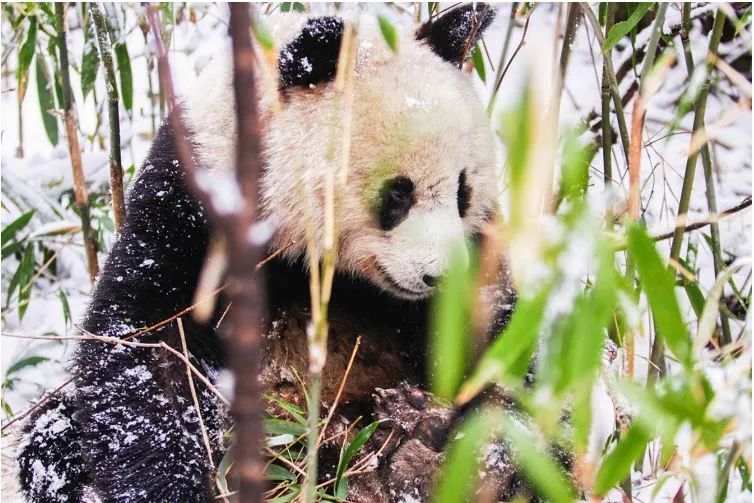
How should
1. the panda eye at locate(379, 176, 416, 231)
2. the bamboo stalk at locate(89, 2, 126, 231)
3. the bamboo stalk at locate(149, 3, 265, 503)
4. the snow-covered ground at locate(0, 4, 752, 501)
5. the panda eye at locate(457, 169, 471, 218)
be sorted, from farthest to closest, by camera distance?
the snow-covered ground at locate(0, 4, 752, 501) < the bamboo stalk at locate(89, 2, 126, 231) < the panda eye at locate(457, 169, 471, 218) < the panda eye at locate(379, 176, 416, 231) < the bamboo stalk at locate(149, 3, 265, 503)

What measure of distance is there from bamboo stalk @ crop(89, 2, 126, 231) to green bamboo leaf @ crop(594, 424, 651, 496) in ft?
5.07

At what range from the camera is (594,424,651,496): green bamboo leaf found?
95cm

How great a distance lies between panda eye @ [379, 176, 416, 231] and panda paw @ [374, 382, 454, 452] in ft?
1.38

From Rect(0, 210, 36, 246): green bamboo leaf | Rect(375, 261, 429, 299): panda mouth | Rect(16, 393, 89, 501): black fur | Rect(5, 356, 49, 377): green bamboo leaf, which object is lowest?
Rect(5, 356, 49, 377): green bamboo leaf

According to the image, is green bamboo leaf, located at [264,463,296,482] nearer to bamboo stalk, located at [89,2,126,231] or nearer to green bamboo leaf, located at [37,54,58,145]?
bamboo stalk, located at [89,2,126,231]

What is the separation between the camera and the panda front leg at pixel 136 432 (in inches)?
65.7

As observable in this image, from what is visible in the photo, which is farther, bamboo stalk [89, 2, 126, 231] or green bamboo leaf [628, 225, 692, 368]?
bamboo stalk [89, 2, 126, 231]

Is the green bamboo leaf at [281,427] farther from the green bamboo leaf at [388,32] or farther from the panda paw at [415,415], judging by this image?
the green bamboo leaf at [388,32]

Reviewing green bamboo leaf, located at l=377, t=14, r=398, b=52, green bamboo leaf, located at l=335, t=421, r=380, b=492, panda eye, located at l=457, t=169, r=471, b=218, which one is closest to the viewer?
green bamboo leaf, located at l=377, t=14, r=398, b=52

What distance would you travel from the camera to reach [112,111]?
6.96ft

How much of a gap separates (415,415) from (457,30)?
0.94 metres

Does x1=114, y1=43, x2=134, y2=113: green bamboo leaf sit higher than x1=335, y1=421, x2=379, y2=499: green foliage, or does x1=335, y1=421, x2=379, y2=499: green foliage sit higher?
x1=114, y1=43, x2=134, y2=113: green bamboo leaf

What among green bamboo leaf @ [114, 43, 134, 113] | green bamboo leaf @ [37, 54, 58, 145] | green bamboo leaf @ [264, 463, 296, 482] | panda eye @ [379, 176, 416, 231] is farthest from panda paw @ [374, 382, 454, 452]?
green bamboo leaf @ [37, 54, 58, 145]

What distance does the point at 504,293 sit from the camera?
2.03m
